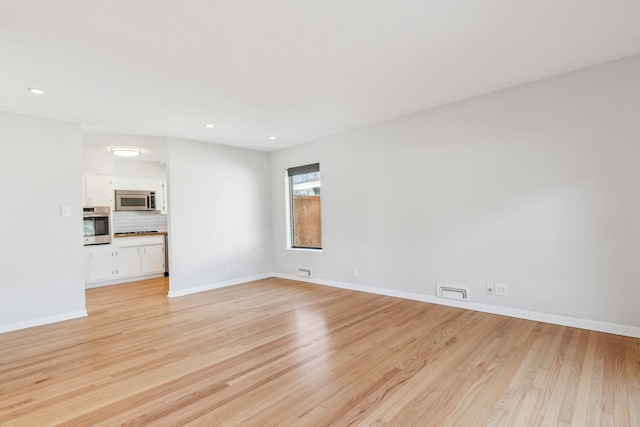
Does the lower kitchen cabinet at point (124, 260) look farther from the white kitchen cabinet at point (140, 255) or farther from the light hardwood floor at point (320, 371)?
the light hardwood floor at point (320, 371)

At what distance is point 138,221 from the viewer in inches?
280

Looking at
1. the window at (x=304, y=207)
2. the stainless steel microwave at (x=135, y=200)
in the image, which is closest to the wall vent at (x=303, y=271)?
the window at (x=304, y=207)

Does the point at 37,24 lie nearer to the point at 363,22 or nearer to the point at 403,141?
the point at 363,22

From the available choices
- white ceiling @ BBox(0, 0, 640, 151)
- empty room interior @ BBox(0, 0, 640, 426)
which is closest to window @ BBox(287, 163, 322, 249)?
empty room interior @ BBox(0, 0, 640, 426)

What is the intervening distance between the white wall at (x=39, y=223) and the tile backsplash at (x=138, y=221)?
9.71ft

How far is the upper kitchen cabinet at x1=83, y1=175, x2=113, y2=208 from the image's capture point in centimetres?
590

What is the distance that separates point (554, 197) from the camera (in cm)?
322

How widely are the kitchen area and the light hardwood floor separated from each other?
237 centimetres

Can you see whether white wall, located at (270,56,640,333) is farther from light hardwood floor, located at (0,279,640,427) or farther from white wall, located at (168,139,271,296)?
white wall, located at (168,139,271,296)

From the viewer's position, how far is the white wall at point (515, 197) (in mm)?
2914

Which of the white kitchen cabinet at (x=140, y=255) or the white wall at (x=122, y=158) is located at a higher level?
the white wall at (x=122, y=158)

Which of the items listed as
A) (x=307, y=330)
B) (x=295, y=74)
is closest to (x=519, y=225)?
(x=307, y=330)

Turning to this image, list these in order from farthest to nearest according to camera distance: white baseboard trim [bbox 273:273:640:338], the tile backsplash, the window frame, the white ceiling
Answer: the tile backsplash
the window frame
white baseboard trim [bbox 273:273:640:338]
the white ceiling

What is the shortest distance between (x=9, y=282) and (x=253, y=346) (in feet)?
9.89
